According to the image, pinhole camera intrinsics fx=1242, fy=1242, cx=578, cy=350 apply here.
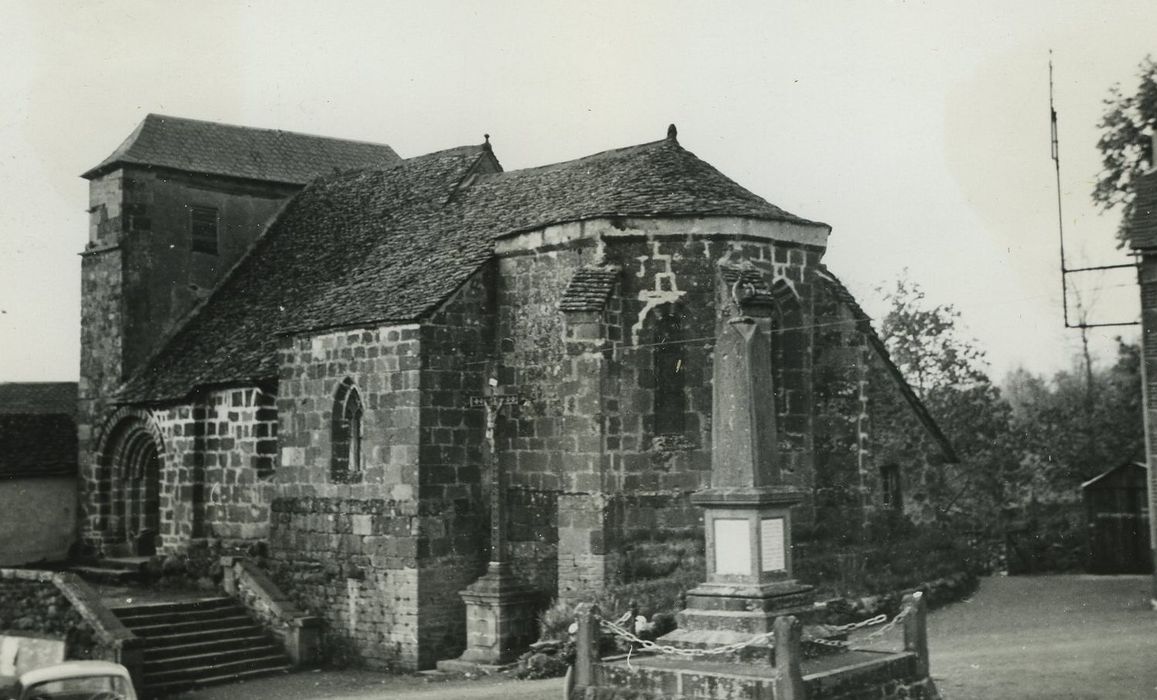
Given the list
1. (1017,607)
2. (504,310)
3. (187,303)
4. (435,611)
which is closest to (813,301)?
(504,310)

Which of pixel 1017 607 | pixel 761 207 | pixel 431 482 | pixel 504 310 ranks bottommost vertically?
pixel 1017 607

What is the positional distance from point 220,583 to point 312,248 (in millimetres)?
7829

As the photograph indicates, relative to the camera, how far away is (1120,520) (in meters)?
26.4

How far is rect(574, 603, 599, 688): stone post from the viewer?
13.6 m

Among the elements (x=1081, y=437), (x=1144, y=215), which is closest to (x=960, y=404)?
(x=1081, y=437)

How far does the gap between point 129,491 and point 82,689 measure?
15.5 m

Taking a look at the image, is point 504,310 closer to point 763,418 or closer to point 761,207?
point 761,207

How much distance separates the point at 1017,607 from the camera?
854 inches

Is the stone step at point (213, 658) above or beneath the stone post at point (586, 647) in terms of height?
beneath

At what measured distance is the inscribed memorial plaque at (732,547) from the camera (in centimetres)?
1363

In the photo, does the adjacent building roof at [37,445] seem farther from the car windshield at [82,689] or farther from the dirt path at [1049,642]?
Result: the dirt path at [1049,642]

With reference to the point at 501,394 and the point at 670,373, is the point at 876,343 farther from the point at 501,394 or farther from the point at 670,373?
the point at 501,394

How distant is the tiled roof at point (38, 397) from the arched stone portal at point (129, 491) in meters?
7.52

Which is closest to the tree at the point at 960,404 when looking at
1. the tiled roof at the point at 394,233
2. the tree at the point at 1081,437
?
the tree at the point at 1081,437
